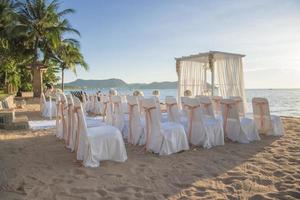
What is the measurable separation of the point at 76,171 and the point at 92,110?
8.53m

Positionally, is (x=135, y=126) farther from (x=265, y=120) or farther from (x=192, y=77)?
(x=192, y=77)

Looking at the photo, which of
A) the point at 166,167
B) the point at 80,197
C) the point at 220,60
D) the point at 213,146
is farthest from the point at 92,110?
the point at 80,197

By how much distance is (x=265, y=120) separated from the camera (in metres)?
6.52

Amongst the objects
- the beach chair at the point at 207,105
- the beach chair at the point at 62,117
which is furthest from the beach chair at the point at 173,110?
the beach chair at the point at 62,117

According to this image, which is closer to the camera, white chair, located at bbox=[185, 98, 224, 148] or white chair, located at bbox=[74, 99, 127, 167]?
white chair, located at bbox=[74, 99, 127, 167]

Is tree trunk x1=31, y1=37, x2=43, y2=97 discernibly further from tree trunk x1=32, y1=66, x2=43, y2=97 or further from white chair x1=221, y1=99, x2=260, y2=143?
white chair x1=221, y1=99, x2=260, y2=143

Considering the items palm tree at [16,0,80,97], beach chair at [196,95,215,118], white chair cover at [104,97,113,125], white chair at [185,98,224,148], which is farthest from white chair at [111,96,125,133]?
palm tree at [16,0,80,97]

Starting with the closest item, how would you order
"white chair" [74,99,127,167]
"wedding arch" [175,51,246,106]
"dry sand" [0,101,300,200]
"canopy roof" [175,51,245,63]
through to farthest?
"dry sand" [0,101,300,200]
"white chair" [74,99,127,167]
"canopy roof" [175,51,245,63]
"wedding arch" [175,51,246,106]

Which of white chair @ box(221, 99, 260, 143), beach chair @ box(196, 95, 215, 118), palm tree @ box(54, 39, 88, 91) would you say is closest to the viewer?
white chair @ box(221, 99, 260, 143)

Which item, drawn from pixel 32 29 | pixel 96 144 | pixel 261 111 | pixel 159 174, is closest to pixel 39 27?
pixel 32 29

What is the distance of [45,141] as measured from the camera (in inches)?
236

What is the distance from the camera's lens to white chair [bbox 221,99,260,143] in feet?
19.0

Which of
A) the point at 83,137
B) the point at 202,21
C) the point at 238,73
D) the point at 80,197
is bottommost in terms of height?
the point at 80,197

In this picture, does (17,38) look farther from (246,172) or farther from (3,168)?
(246,172)
